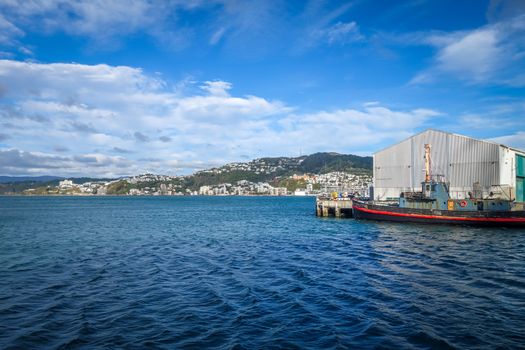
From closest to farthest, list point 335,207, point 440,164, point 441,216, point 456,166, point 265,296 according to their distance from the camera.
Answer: point 265,296 → point 441,216 → point 456,166 → point 440,164 → point 335,207

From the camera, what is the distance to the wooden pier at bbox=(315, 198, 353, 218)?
57.2 metres

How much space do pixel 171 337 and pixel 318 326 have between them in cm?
426

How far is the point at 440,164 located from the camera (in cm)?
4919

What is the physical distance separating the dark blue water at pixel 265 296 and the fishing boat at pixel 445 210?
519 inches

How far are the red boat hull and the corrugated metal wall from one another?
6.82 m

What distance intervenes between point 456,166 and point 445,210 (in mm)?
8514

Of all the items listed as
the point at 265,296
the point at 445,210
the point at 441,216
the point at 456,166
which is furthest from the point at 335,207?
the point at 265,296

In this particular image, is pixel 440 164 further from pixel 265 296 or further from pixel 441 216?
pixel 265 296

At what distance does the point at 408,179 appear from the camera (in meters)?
52.4

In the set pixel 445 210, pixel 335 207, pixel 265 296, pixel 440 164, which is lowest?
pixel 265 296

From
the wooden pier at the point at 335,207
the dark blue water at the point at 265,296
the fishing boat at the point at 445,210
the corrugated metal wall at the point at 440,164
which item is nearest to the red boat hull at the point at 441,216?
the fishing boat at the point at 445,210

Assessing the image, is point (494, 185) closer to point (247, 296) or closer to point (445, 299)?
point (445, 299)

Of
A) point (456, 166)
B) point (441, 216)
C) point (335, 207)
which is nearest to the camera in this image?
point (441, 216)

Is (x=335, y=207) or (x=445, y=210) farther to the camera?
(x=335, y=207)
